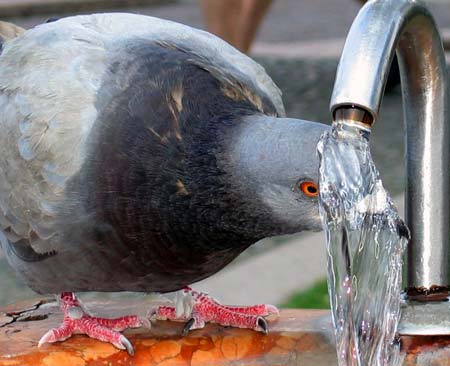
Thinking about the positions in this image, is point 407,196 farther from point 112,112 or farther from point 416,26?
point 112,112

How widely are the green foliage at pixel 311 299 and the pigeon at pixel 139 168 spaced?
6.24 feet

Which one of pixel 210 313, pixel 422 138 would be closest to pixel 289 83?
pixel 210 313

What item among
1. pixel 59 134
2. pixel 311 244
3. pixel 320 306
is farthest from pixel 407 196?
pixel 311 244

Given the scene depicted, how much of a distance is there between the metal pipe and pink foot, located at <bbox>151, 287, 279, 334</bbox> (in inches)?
22.4

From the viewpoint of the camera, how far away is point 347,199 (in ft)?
6.18

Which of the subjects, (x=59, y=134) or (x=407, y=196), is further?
(x=59, y=134)

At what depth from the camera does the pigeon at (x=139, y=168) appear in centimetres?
273

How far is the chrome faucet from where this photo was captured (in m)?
1.90

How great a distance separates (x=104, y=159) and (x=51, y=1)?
1231 centimetres

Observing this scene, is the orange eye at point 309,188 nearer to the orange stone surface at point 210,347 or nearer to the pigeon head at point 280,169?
the pigeon head at point 280,169

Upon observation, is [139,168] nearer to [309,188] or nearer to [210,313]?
[210,313]

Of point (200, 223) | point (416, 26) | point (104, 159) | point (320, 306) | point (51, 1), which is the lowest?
point (320, 306)

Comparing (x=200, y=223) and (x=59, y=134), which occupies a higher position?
(x=59, y=134)

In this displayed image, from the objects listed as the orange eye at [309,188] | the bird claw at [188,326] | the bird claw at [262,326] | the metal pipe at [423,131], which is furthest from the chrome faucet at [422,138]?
the bird claw at [188,326]
